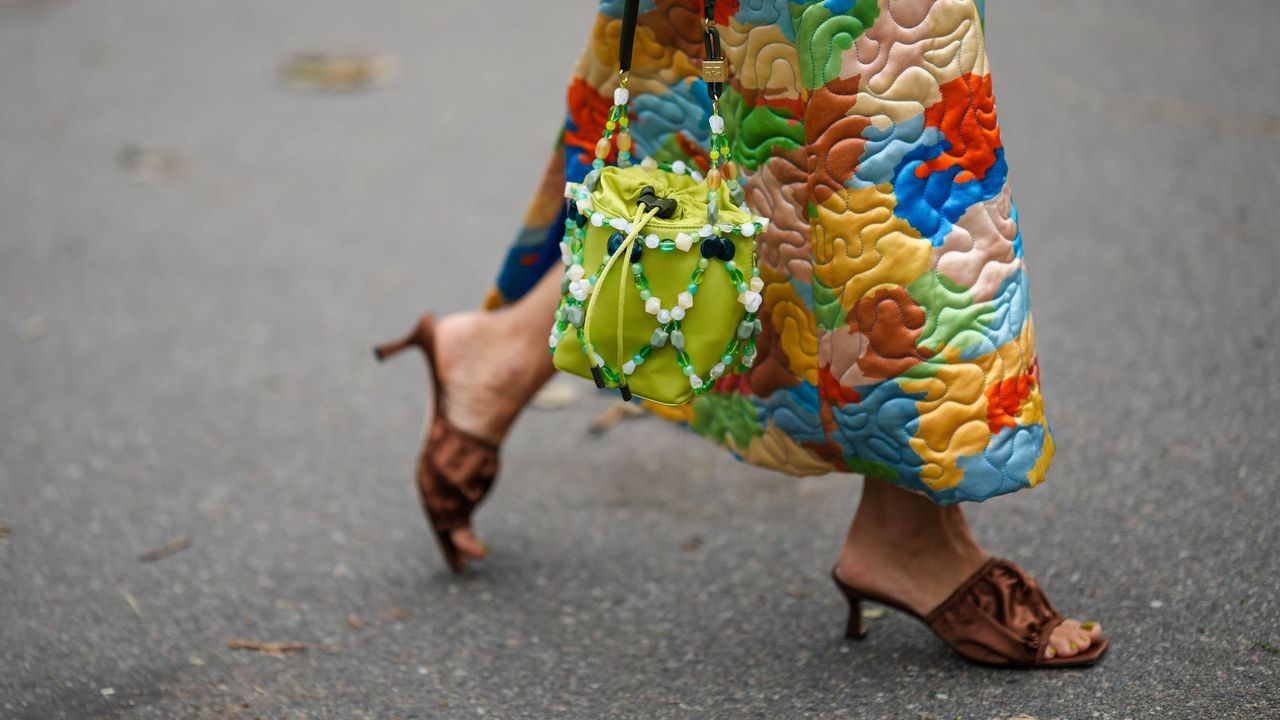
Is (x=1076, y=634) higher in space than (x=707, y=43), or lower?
lower

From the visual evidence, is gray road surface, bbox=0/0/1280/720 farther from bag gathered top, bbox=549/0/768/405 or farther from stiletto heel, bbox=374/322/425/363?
bag gathered top, bbox=549/0/768/405

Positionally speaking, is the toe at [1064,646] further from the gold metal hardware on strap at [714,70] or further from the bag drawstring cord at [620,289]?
the gold metal hardware on strap at [714,70]

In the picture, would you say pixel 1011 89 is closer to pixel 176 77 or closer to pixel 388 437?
pixel 388 437

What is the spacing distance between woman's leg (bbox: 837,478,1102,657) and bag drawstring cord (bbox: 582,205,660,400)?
0.51 metres

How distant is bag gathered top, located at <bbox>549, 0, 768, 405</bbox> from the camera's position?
1616 millimetres

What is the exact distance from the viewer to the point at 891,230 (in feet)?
5.38

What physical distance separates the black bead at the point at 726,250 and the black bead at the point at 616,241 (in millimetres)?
129

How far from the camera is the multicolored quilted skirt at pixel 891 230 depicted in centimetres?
161

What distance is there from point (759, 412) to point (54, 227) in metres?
3.25

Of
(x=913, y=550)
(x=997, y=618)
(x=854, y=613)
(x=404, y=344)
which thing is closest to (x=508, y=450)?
(x=404, y=344)

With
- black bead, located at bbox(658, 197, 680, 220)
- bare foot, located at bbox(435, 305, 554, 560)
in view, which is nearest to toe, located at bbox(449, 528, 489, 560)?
bare foot, located at bbox(435, 305, 554, 560)

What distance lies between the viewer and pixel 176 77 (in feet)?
18.5

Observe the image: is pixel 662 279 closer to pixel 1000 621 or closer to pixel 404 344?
pixel 1000 621

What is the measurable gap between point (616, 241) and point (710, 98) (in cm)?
30
